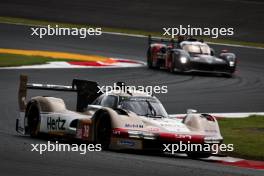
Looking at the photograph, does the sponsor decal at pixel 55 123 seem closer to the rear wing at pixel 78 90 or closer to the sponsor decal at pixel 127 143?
the rear wing at pixel 78 90

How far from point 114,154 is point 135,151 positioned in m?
1.14

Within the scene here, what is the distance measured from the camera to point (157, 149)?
15.0m

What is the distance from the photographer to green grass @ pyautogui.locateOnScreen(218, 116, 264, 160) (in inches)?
620

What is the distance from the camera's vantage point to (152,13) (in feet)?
140

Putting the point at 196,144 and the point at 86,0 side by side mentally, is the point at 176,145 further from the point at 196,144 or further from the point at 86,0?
the point at 86,0

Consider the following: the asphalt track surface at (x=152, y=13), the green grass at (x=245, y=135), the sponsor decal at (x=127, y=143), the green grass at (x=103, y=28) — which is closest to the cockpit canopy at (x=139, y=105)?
the sponsor decal at (x=127, y=143)

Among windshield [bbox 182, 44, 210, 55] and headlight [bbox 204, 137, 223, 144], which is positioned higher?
windshield [bbox 182, 44, 210, 55]

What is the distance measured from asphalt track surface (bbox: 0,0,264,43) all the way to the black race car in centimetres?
848

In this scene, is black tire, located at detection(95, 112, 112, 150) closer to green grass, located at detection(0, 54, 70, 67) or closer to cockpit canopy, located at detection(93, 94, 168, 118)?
cockpit canopy, located at detection(93, 94, 168, 118)

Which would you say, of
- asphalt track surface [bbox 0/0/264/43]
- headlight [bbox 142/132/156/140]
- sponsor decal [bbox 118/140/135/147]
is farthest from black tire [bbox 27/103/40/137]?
asphalt track surface [bbox 0/0/264/43]

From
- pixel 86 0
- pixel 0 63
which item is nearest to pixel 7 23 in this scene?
pixel 86 0

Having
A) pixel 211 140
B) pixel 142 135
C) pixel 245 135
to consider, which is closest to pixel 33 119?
pixel 142 135

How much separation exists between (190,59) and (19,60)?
5740 mm

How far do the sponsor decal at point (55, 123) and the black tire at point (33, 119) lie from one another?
0.30 metres
